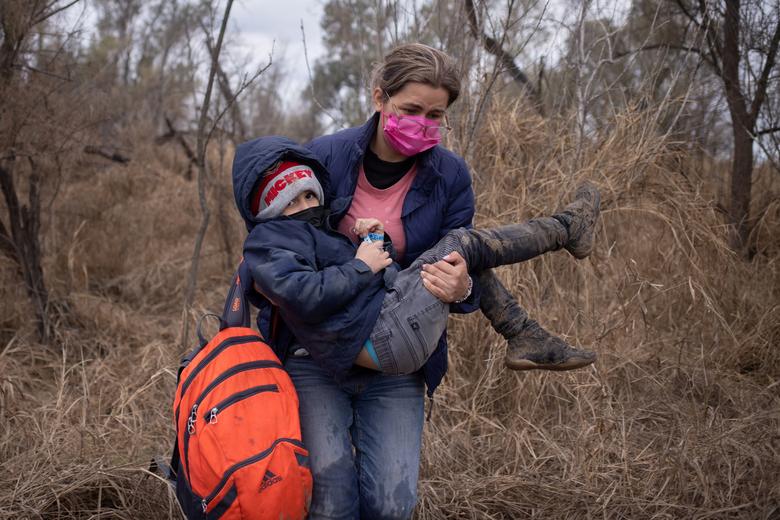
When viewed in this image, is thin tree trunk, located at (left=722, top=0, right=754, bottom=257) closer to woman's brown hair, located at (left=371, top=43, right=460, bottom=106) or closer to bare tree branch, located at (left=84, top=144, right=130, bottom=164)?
woman's brown hair, located at (left=371, top=43, right=460, bottom=106)

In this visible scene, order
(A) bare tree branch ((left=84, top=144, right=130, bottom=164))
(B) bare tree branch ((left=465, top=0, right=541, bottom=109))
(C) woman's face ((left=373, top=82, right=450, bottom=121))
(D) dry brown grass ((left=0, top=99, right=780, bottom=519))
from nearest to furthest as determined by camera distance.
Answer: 1. (C) woman's face ((left=373, top=82, right=450, bottom=121))
2. (D) dry brown grass ((left=0, top=99, right=780, bottom=519))
3. (B) bare tree branch ((left=465, top=0, right=541, bottom=109))
4. (A) bare tree branch ((left=84, top=144, right=130, bottom=164))

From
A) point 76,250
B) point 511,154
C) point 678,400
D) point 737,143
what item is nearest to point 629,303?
point 678,400

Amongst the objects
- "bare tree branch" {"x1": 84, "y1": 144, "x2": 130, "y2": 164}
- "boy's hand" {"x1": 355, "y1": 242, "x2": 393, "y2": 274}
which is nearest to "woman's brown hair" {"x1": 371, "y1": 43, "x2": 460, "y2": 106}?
"boy's hand" {"x1": 355, "y1": 242, "x2": 393, "y2": 274}

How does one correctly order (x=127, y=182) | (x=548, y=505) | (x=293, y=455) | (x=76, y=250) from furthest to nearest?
(x=127, y=182), (x=76, y=250), (x=548, y=505), (x=293, y=455)

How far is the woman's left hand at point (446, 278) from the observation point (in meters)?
2.05

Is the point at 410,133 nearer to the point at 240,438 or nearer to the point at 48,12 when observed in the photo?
the point at 240,438

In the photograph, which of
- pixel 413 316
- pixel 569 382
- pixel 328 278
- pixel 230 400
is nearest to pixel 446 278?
pixel 413 316

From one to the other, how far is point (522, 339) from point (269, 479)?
1062 millimetres

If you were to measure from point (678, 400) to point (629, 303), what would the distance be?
0.59 meters

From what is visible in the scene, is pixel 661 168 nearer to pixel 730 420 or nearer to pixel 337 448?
pixel 730 420

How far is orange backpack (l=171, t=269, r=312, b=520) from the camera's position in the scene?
187cm

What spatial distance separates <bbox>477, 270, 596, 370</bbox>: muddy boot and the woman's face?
605 mm

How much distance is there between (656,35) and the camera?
21.0 ft

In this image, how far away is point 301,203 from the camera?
213cm
